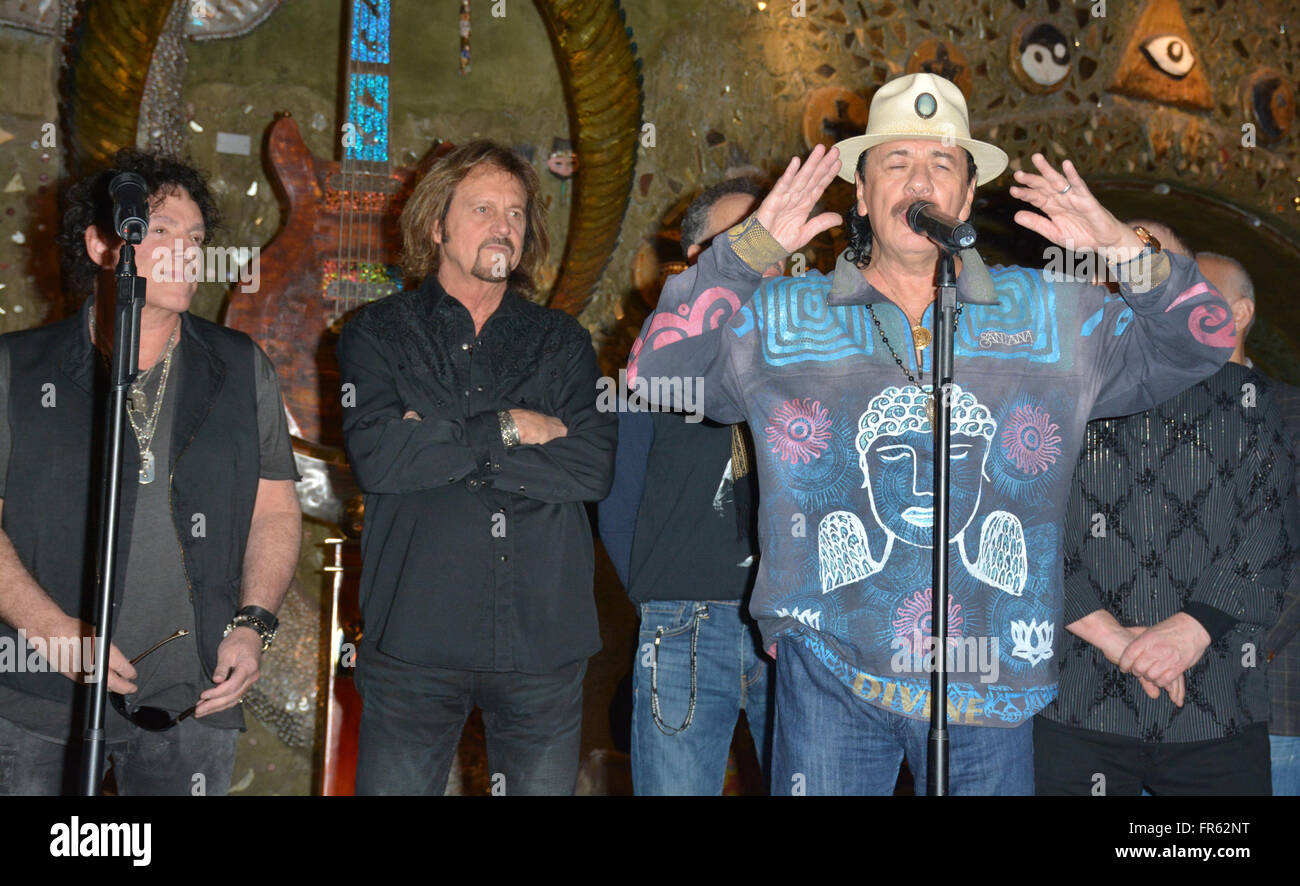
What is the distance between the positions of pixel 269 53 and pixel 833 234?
217 cm

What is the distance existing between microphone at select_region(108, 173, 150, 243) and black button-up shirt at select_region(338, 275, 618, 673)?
0.62 meters

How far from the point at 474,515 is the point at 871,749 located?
92 cm

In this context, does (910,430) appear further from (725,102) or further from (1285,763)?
(725,102)

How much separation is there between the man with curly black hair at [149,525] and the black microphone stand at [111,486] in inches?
13.4

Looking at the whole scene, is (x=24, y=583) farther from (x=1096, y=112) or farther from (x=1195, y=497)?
(x=1096, y=112)

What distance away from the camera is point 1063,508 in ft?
7.64

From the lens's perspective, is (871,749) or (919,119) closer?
(871,749)

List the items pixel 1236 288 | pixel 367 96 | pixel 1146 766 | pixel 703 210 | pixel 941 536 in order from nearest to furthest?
pixel 941 536 < pixel 1146 766 < pixel 1236 288 < pixel 703 210 < pixel 367 96

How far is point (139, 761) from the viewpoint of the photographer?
2428 mm

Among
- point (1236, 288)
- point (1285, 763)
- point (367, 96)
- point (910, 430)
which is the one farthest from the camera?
point (367, 96)

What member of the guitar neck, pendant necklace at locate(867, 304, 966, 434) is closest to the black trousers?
pendant necklace at locate(867, 304, 966, 434)

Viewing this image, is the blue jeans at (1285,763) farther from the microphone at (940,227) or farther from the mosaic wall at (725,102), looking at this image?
the mosaic wall at (725,102)

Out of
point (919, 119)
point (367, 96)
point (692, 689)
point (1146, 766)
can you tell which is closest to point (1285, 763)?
point (1146, 766)
